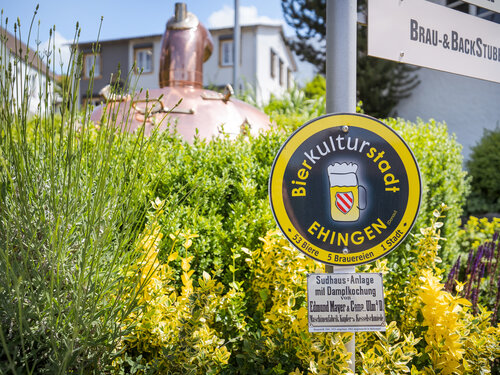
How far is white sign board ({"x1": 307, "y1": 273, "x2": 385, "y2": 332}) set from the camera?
1.96 m

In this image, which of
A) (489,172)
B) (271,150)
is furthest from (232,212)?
(489,172)

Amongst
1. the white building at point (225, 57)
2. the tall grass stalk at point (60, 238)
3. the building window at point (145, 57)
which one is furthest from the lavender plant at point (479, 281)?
the building window at point (145, 57)

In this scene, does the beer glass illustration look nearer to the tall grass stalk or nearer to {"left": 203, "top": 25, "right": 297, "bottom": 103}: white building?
the tall grass stalk

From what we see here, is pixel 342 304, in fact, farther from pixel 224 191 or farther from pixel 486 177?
pixel 486 177

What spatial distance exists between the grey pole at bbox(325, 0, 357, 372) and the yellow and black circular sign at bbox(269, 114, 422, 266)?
0.09 metres

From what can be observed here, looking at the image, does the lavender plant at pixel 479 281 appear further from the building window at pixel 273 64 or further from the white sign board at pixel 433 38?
the building window at pixel 273 64

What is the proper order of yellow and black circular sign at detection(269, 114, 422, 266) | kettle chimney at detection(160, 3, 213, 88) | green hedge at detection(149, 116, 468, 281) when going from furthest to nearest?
kettle chimney at detection(160, 3, 213, 88)
green hedge at detection(149, 116, 468, 281)
yellow and black circular sign at detection(269, 114, 422, 266)

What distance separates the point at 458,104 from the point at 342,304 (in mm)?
12115

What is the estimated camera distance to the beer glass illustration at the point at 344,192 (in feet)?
6.41

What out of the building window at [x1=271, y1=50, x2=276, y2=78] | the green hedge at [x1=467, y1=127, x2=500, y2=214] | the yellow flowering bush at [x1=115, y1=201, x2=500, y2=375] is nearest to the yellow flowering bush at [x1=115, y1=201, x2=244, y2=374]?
Answer: the yellow flowering bush at [x1=115, y1=201, x2=500, y2=375]

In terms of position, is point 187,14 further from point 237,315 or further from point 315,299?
point 315,299

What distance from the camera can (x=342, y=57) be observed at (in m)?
2.02

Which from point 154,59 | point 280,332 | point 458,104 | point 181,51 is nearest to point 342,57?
point 280,332

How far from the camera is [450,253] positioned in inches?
183
